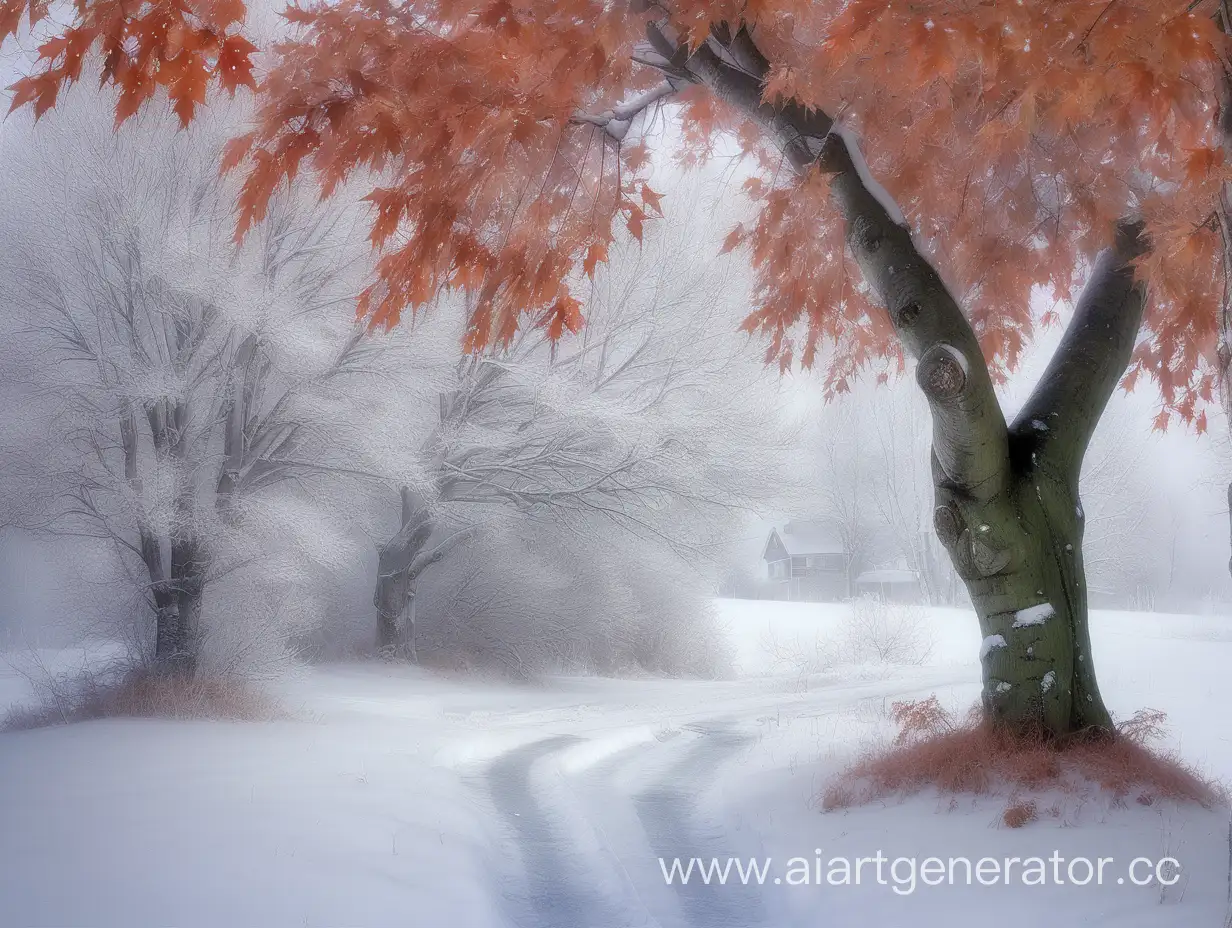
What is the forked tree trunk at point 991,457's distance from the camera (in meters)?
4.95

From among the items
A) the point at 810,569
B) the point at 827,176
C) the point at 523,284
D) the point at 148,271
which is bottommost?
the point at 810,569

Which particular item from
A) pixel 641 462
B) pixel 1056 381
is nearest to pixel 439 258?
pixel 1056 381

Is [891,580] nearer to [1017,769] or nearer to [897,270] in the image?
[1017,769]

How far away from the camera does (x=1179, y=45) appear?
10.1 ft

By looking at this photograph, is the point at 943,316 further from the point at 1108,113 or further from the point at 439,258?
the point at 439,258

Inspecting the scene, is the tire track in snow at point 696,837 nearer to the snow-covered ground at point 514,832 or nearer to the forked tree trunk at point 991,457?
the snow-covered ground at point 514,832

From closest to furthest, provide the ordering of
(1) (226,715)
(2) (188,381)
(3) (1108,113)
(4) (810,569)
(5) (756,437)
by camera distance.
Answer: (3) (1108,113)
(1) (226,715)
(2) (188,381)
(5) (756,437)
(4) (810,569)

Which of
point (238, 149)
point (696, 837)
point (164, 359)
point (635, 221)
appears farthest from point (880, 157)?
point (164, 359)

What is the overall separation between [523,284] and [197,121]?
261 inches

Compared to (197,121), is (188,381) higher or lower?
lower

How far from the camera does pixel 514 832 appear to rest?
19.0ft

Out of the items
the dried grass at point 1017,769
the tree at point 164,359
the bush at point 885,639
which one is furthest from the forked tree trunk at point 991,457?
the bush at point 885,639

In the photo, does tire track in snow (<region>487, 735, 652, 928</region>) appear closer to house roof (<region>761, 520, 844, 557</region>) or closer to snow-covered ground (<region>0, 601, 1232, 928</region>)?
snow-covered ground (<region>0, 601, 1232, 928</region>)

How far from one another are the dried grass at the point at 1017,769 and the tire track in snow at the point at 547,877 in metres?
1.47
